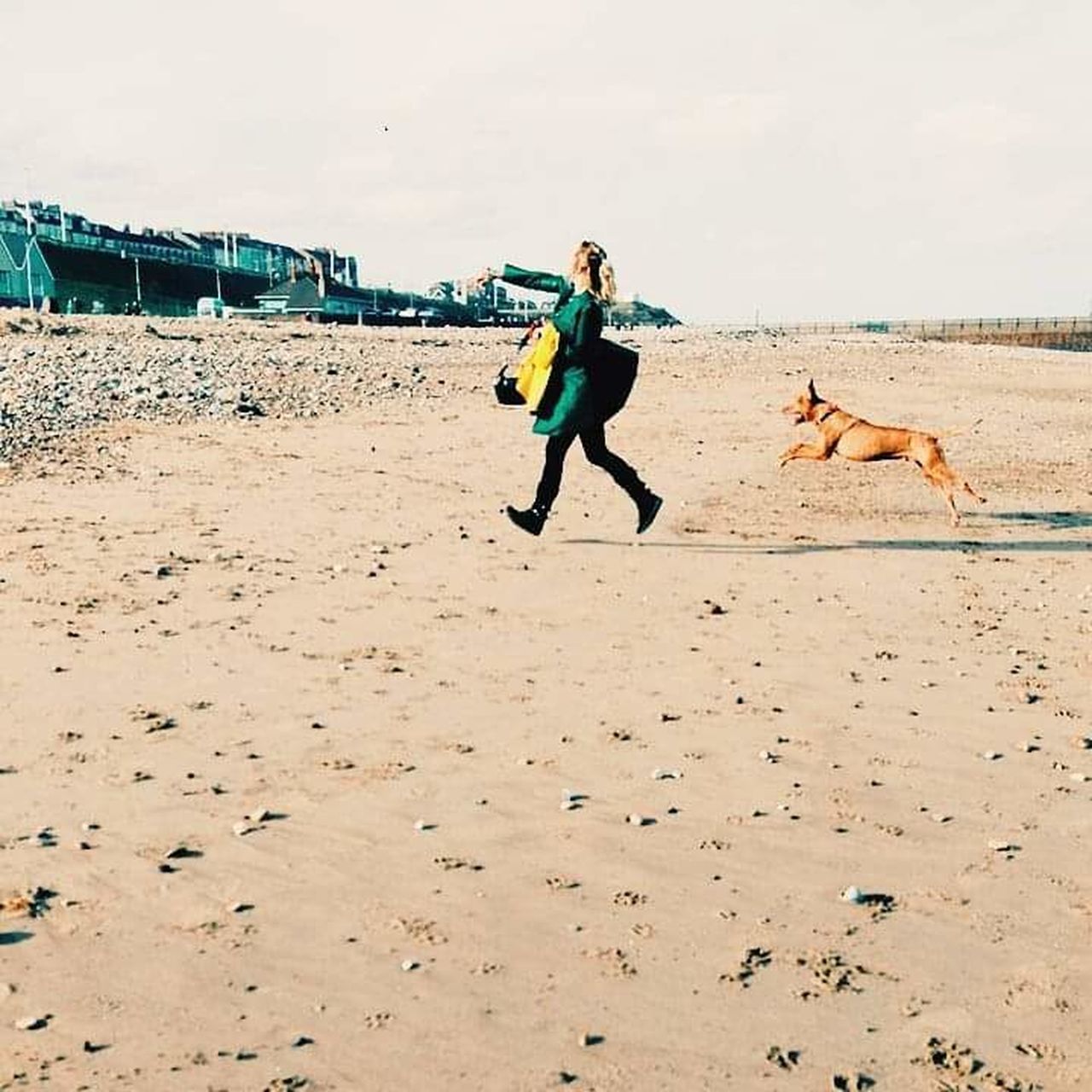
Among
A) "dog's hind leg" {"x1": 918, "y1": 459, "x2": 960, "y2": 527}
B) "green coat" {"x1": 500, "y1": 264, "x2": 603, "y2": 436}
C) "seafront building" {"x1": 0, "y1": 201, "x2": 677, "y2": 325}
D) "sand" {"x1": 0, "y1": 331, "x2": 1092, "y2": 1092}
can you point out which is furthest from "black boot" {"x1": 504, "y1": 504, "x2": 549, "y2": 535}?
"seafront building" {"x1": 0, "y1": 201, "x2": 677, "y2": 325}

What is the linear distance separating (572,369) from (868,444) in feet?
12.2

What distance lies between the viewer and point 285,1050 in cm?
346

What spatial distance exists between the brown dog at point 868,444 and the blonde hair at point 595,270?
3039mm

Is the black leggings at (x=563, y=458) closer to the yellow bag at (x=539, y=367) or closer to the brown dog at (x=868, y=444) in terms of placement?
the yellow bag at (x=539, y=367)

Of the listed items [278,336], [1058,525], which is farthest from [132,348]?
[1058,525]

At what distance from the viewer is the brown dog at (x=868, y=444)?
12.3 meters

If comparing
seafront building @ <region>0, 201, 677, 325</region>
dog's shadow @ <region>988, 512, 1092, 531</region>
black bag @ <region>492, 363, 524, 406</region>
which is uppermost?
seafront building @ <region>0, 201, 677, 325</region>

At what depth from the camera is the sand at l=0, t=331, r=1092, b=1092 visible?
3.59 meters

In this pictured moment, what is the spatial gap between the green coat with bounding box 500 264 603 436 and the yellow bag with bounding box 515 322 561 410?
41 mm

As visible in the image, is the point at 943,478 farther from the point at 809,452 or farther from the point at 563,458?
the point at 563,458

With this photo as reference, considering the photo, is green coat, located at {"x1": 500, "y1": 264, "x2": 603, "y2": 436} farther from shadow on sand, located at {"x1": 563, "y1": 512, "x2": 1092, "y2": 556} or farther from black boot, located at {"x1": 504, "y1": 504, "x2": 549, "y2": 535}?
shadow on sand, located at {"x1": 563, "y1": 512, "x2": 1092, "y2": 556}

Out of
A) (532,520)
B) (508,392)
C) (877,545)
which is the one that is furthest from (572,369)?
(877,545)

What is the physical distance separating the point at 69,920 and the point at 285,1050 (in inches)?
41.8

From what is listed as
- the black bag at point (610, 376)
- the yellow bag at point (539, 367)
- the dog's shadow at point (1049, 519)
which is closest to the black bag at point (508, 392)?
the yellow bag at point (539, 367)
